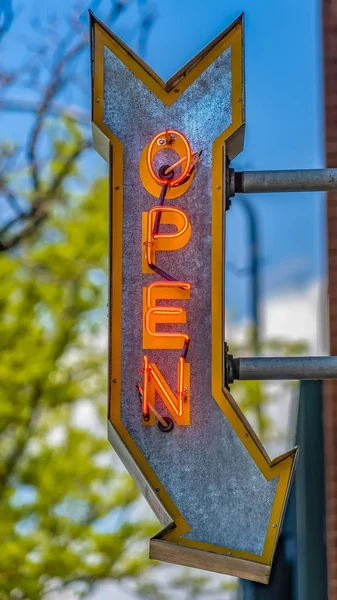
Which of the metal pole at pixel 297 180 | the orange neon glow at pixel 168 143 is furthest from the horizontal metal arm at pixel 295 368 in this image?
the orange neon glow at pixel 168 143

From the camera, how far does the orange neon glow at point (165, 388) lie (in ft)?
14.0

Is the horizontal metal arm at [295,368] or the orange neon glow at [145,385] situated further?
the orange neon glow at [145,385]

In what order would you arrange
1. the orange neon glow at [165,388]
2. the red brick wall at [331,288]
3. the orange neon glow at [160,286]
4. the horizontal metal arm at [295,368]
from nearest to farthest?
the horizontal metal arm at [295,368] < the orange neon glow at [165,388] < the orange neon glow at [160,286] < the red brick wall at [331,288]

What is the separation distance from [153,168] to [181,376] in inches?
49.6

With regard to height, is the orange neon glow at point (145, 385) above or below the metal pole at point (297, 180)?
below

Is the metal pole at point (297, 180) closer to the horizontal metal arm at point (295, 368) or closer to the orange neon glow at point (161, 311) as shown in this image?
the orange neon glow at point (161, 311)

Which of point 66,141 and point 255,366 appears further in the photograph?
point 66,141

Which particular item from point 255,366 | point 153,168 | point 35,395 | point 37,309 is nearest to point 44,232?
point 37,309

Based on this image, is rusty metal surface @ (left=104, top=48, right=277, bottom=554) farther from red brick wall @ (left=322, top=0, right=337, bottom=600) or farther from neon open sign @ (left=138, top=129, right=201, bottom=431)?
red brick wall @ (left=322, top=0, right=337, bottom=600)

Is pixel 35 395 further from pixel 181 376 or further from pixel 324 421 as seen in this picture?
pixel 181 376

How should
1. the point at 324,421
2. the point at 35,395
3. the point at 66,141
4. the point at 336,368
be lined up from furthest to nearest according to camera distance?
the point at 66,141 < the point at 35,395 < the point at 324,421 < the point at 336,368

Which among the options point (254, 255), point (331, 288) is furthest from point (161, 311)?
point (254, 255)

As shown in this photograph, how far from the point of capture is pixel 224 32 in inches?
195

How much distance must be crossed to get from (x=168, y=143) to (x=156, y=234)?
602mm
